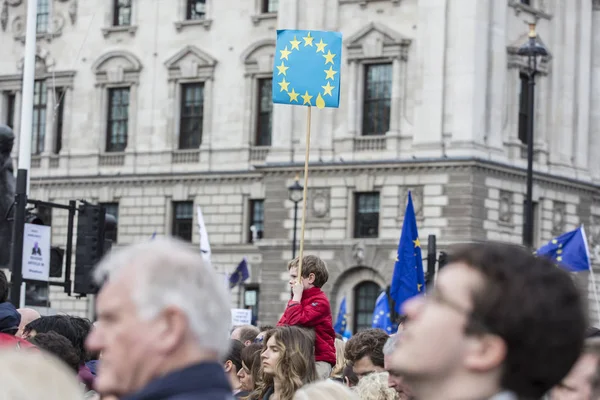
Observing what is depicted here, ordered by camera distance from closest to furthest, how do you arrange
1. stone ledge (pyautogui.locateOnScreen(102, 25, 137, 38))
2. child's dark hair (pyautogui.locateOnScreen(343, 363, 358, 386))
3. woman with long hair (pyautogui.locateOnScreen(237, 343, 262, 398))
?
woman with long hair (pyautogui.locateOnScreen(237, 343, 262, 398)), child's dark hair (pyautogui.locateOnScreen(343, 363, 358, 386)), stone ledge (pyautogui.locateOnScreen(102, 25, 137, 38))

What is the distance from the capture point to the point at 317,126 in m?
49.0

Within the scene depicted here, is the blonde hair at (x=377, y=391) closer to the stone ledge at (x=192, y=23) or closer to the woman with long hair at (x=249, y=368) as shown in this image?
the woman with long hair at (x=249, y=368)

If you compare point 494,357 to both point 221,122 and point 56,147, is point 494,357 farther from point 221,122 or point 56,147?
point 56,147

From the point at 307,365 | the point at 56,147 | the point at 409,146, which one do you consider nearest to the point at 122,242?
the point at 56,147

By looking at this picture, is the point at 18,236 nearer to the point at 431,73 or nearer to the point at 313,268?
the point at 313,268

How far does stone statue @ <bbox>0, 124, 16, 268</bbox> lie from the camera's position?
20.9 metres

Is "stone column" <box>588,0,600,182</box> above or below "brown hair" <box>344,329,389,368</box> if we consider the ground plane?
above

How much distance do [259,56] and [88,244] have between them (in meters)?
31.5

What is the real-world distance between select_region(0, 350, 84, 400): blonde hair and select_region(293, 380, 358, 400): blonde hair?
2.06 m

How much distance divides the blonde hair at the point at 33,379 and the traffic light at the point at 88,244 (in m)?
15.7

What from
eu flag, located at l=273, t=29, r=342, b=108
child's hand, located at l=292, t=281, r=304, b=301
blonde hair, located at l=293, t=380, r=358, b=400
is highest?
eu flag, located at l=273, t=29, r=342, b=108

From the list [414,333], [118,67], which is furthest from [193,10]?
[414,333]

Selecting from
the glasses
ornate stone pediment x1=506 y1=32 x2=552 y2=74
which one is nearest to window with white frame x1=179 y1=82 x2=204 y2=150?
ornate stone pediment x1=506 y1=32 x2=552 y2=74

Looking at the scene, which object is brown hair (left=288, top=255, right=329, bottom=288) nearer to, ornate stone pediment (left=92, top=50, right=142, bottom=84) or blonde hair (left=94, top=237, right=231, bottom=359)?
blonde hair (left=94, top=237, right=231, bottom=359)
